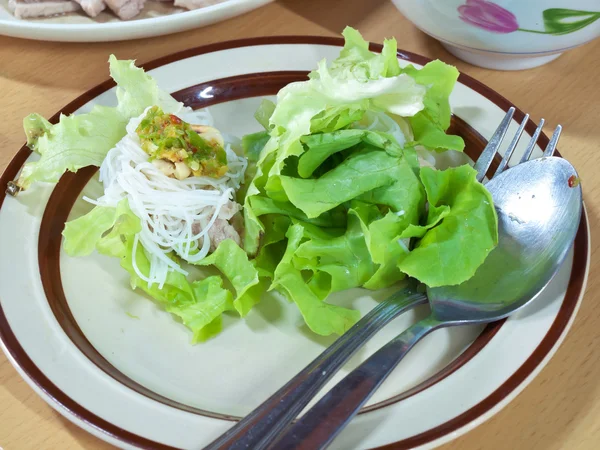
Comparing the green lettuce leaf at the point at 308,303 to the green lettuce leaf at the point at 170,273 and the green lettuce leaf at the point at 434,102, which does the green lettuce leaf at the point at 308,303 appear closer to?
the green lettuce leaf at the point at 170,273

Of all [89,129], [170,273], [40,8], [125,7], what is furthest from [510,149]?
[40,8]

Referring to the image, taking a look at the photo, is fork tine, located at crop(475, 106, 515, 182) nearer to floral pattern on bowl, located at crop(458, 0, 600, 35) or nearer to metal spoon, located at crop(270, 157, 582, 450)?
metal spoon, located at crop(270, 157, 582, 450)

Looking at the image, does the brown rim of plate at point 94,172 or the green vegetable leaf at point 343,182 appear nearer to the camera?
the brown rim of plate at point 94,172

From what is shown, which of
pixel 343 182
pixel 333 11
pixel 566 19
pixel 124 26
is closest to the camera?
pixel 343 182

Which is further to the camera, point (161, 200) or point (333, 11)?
point (333, 11)

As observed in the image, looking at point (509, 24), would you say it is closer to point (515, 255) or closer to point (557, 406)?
point (515, 255)

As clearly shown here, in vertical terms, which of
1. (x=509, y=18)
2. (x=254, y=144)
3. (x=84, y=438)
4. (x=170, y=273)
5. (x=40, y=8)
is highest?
(x=509, y=18)

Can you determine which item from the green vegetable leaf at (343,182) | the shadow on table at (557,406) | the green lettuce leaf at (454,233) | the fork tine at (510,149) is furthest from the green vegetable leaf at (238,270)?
the fork tine at (510,149)

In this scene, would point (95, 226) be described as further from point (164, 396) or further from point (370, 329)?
point (370, 329)
